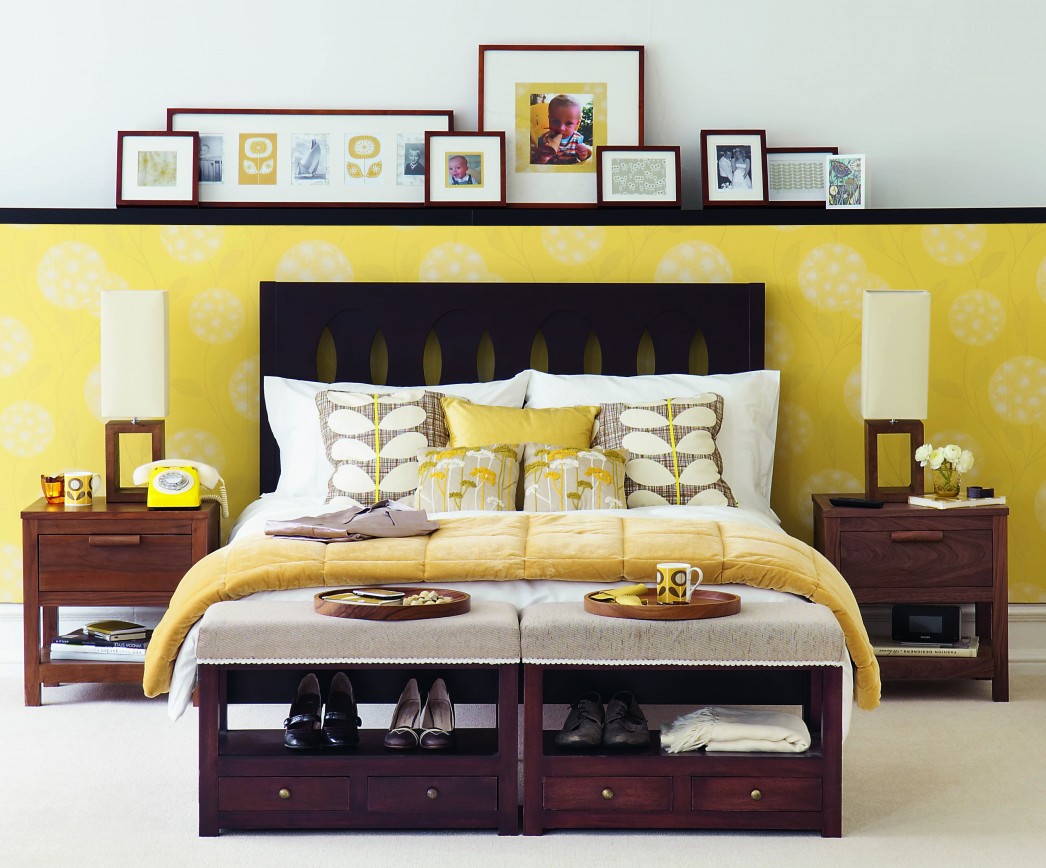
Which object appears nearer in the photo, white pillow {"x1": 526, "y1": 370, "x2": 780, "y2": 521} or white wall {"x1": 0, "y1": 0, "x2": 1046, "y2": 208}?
white pillow {"x1": 526, "y1": 370, "x2": 780, "y2": 521}

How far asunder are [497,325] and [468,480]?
80 centimetres

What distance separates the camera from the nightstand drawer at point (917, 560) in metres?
3.78

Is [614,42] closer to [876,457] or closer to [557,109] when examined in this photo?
[557,109]

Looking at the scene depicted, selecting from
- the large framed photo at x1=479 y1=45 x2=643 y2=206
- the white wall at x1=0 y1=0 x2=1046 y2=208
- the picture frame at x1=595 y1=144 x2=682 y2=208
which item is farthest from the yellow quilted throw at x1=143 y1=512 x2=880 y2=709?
the white wall at x1=0 y1=0 x2=1046 y2=208

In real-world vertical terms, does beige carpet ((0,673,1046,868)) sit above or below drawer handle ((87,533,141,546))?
below

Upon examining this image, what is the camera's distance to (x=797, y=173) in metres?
4.36

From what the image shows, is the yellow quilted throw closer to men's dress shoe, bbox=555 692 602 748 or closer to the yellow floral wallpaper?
men's dress shoe, bbox=555 692 602 748

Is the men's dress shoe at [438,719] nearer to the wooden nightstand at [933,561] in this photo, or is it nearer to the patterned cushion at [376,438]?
the patterned cushion at [376,438]

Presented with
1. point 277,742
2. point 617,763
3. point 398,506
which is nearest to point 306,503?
point 398,506

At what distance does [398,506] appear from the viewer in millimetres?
3588

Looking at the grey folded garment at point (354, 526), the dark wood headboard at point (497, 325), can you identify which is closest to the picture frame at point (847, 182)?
the dark wood headboard at point (497, 325)

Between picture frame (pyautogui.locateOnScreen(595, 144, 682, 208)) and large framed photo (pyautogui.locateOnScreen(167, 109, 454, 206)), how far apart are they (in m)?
0.59

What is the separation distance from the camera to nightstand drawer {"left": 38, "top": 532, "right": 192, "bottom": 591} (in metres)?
3.66

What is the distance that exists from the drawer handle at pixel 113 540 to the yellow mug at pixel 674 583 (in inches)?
69.9
